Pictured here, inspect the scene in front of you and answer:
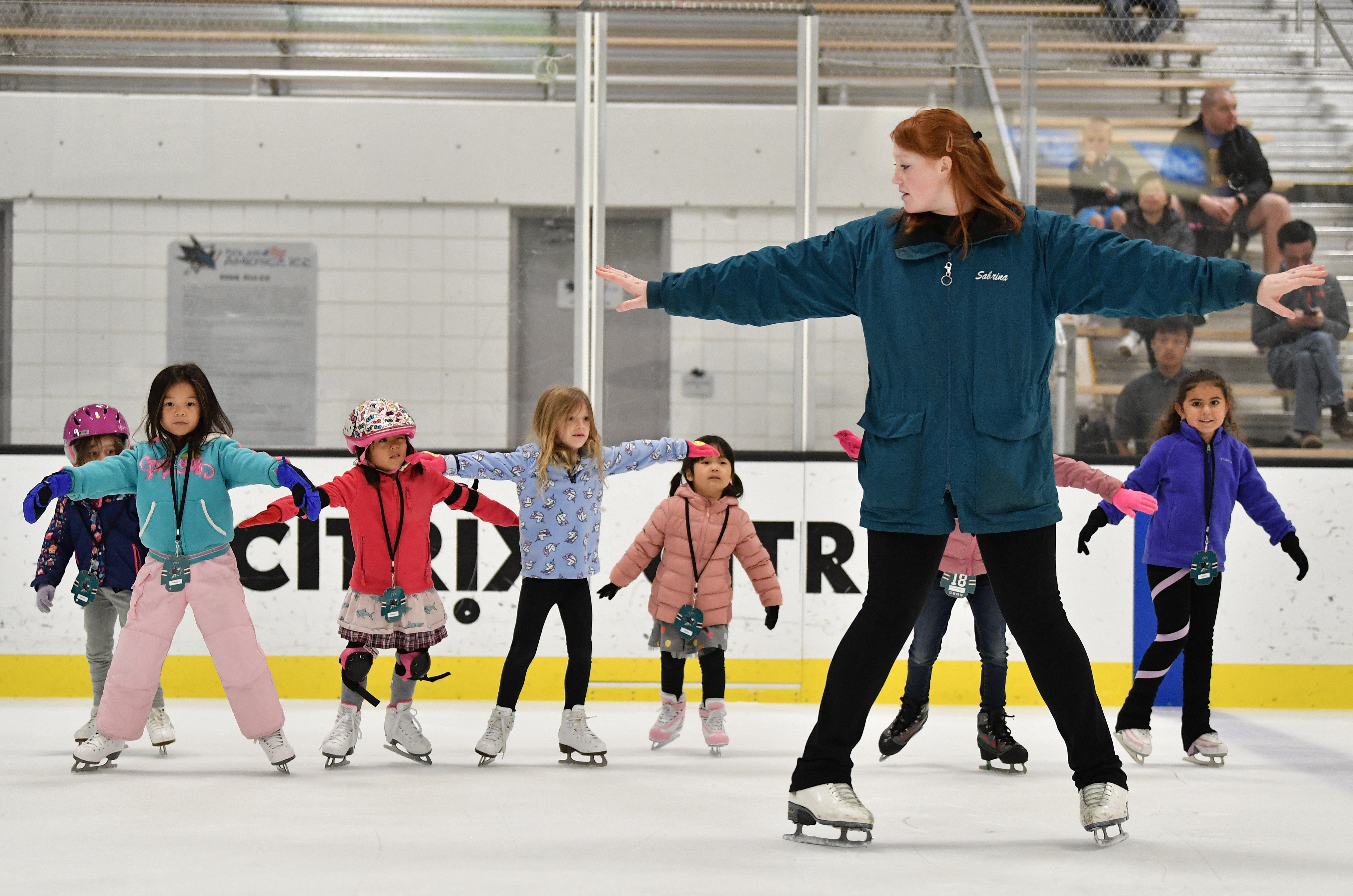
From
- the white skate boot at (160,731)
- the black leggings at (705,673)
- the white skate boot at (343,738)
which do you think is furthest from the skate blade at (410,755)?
the black leggings at (705,673)

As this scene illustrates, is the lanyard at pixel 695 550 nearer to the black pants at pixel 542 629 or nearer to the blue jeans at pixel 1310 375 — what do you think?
the black pants at pixel 542 629

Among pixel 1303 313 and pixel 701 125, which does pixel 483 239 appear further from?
pixel 1303 313

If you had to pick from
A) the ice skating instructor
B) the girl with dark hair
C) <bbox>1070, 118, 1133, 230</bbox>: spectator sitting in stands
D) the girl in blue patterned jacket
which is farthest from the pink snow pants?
<bbox>1070, 118, 1133, 230</bbox>: spectator sitting in stands

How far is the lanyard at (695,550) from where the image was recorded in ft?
13.5

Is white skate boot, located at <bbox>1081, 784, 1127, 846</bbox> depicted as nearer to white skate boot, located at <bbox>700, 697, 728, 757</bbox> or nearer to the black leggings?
white skate boot, located at <bbox>700, 697, 728, 757</bbox>

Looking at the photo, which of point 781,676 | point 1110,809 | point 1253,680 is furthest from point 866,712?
point 1253,680

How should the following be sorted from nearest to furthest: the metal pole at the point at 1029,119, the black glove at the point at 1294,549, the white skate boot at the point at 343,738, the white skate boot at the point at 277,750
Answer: the white skate boot at the point at 277,750
the white skate boot at the point at 343,738
the black glove at the point at 1294,549
the metal pole at the point at 1029,119

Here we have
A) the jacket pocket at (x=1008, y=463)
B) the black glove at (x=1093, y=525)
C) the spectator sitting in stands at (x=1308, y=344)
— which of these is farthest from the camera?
the spectator sitting in stands at (x=1308, y=344)

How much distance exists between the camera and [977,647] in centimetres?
393

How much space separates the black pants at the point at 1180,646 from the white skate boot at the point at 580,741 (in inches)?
61.1

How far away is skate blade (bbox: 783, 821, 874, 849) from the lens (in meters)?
2.48

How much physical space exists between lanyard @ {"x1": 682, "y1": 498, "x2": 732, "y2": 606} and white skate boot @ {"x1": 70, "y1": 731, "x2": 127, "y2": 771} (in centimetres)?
171

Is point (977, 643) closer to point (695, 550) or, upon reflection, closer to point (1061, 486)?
point (1061, 486)

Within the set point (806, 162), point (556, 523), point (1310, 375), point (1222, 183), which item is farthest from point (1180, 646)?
point (1222, 183)
